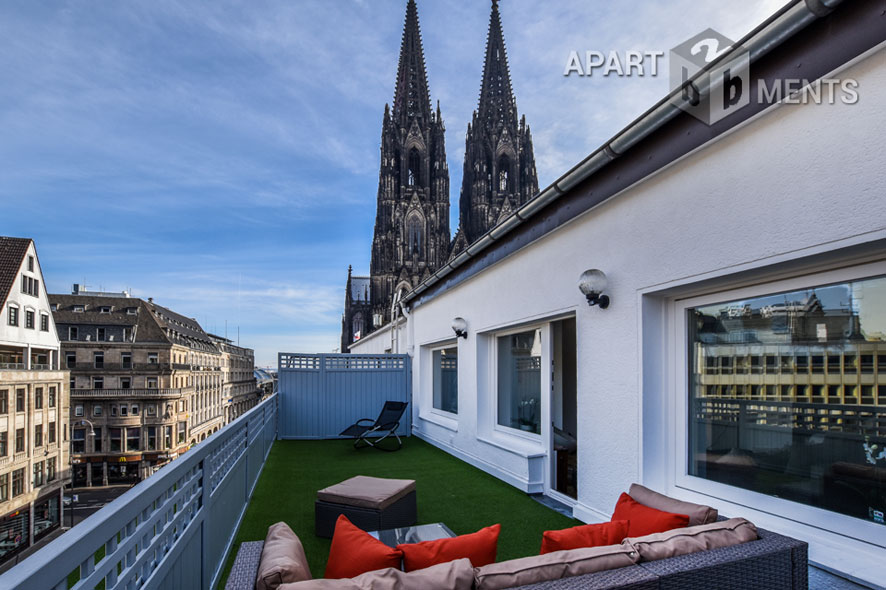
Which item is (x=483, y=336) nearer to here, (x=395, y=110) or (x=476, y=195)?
(x=476, y=195)

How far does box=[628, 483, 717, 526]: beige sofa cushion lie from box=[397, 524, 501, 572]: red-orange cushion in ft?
3.21

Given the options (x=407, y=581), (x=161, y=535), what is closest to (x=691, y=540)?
(x=407, y=581)

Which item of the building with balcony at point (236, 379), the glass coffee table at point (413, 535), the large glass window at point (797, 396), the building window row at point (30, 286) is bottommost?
the building with balcony at point (236, 379)

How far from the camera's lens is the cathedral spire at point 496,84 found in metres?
49.4

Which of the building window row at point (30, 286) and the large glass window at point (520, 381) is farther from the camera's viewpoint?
the building window row at point (30, 286)

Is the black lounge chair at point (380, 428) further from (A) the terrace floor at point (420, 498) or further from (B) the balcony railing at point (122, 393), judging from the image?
(B) the balcony railing at point (122, 393)

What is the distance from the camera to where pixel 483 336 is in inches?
262

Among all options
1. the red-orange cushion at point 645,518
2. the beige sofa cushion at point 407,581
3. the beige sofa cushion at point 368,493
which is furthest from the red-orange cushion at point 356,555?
the beige sofa cushion at point 368,493

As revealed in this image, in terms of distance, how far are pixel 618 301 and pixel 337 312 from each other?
5807 cm

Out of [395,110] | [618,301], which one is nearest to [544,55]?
[618,301]

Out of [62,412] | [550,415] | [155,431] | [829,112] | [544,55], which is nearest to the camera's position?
[829,112]

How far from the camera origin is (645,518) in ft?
7.30

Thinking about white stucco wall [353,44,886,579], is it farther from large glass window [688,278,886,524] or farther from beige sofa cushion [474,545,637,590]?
beige sofa cushion [474,545,637,590]

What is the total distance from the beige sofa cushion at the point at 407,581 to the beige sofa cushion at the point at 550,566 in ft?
0.16
